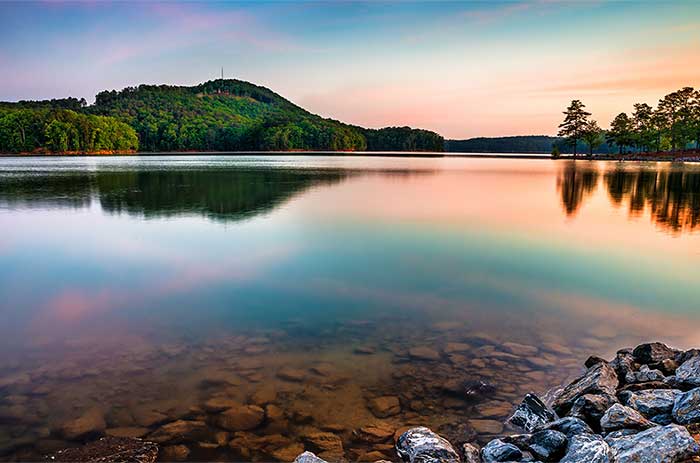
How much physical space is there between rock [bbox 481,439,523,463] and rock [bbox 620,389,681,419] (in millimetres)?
1632

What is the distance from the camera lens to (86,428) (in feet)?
14.9

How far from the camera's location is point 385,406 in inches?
197

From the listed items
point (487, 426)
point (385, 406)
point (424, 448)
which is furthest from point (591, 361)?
point (424, 448)

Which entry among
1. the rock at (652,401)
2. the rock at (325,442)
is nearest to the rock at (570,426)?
the rock at (652,401)

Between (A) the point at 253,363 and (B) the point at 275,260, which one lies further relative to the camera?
(B) the point at 275,260

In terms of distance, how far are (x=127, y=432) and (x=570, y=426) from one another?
4.18m

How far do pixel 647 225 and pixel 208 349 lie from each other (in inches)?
664

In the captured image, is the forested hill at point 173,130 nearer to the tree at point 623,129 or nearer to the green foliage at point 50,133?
the green foliage at point 50,133

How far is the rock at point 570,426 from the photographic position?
4164 millimetres

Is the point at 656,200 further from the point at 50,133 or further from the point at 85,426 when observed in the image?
the point at 50,133

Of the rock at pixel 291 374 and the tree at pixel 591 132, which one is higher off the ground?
the tree at pixel 591 132

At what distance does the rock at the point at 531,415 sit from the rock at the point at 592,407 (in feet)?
0.85

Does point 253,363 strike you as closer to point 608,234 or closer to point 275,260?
point 275,260

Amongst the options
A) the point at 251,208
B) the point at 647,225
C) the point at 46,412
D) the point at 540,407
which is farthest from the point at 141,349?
the point at 647,225
